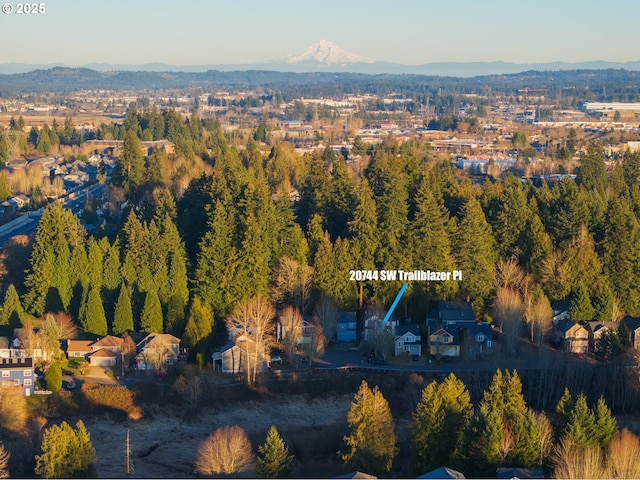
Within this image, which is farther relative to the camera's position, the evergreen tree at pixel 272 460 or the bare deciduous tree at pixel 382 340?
the bare deciduous tree at pixel 382 340

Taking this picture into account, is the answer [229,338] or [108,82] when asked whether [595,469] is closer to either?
[229,338]

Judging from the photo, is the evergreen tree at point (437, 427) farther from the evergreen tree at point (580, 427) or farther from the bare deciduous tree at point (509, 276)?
the bare deciduous tree at point (509, 276)

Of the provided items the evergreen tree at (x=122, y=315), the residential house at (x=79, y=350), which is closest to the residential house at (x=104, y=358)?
the residential house at (x=79, y=350)

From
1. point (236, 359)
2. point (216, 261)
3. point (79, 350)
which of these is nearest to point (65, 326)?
point (79, 350)

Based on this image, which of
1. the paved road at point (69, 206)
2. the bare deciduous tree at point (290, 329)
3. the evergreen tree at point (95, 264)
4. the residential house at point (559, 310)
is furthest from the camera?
the paved road at point (69, 206)

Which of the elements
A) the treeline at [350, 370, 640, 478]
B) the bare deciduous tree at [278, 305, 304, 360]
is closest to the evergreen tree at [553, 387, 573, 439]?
the treeline at [350, 370, 640, 478]

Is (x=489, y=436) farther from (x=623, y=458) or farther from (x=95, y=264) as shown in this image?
(x=95, y=264)

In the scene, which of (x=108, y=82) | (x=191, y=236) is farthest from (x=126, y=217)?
(x=108, y=82)
